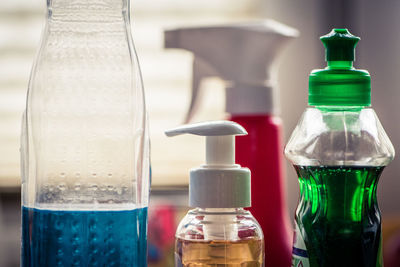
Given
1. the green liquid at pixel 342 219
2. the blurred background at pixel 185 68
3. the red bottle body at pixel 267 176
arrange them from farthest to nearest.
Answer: the blurred background at pixel 185 68, the red bottle body at pixel 267 176, the green liquid at pixel 342 219

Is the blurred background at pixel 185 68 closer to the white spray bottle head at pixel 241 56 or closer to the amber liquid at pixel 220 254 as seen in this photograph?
the white spray bottle head at pixel 241 56

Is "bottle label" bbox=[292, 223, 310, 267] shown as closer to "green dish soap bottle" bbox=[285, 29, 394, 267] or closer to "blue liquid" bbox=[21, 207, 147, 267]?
"green dish soap bottle" bbox=[285, 29, 394, 267]

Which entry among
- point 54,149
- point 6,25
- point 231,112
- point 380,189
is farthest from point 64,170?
point 6,25

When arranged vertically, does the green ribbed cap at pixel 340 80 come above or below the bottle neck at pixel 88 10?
below

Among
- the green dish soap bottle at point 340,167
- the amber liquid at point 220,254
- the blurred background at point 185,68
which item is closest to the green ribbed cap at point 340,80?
the green dish soap bottle at point 340,167

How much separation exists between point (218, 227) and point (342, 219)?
79mm

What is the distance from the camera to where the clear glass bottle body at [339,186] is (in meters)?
0.41

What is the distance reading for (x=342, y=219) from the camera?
1.35 ft

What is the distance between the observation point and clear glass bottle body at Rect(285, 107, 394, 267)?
0.41m

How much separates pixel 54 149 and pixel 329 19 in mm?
841

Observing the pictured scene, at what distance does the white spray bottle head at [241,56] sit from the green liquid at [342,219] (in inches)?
5.4

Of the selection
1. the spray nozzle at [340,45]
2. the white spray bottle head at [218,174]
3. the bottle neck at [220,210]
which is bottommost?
the bottle neck at [220,210]

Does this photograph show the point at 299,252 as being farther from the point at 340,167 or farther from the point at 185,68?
the point at 185,68

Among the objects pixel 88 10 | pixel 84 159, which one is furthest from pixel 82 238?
pixel 88 10
